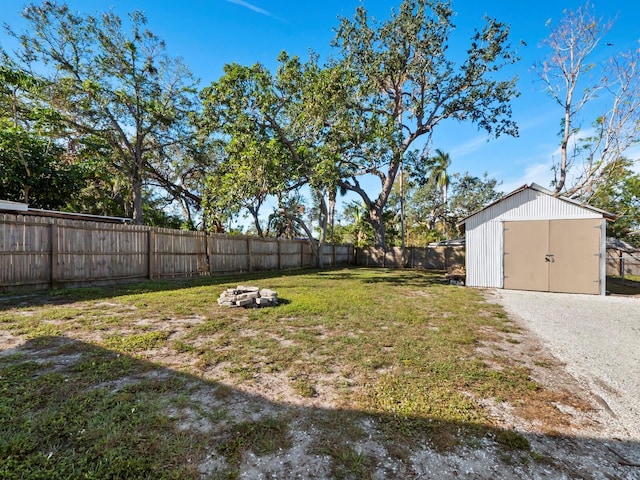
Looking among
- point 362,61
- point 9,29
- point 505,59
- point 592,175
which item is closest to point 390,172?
point 362,61

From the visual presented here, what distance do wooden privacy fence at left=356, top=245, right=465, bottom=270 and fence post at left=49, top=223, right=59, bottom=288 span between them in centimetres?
1640

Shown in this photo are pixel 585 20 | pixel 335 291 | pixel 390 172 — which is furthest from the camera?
pixel 390 172

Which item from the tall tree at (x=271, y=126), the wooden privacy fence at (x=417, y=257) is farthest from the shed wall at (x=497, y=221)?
the wooden privacy fence at (x=417, y=257)

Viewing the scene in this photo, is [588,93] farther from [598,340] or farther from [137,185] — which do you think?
[137,185]

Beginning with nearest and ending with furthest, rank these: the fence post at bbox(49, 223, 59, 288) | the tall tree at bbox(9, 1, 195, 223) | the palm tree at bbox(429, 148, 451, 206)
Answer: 1. the fence post at bbox(49, 223, 59, 288)
2. the tall tree at bbox(9, 1, 195, 223)
3. the palm tree at bbox(429, 148, 451, 206)

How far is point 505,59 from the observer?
14.5 metres

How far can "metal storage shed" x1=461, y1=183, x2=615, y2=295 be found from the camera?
26.3ft

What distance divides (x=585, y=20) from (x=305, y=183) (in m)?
13.6

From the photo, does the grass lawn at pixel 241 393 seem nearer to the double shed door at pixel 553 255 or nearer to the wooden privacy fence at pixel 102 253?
the wooden privacy fence at pixel 102 253

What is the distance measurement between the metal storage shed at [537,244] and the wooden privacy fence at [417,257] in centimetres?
878

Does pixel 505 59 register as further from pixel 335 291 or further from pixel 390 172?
pixel 335 291

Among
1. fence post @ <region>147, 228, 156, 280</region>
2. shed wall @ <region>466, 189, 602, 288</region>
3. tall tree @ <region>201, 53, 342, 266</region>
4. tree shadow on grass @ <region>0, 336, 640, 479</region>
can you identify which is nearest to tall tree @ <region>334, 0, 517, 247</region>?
tall tree @ <region>201, 53, 342, 266</region>

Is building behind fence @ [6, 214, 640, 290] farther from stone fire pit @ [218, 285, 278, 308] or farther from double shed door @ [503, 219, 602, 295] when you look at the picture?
stone fire pit @ [218, 285, 278, 308]

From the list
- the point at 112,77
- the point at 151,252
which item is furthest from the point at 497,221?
the point at 112,77
